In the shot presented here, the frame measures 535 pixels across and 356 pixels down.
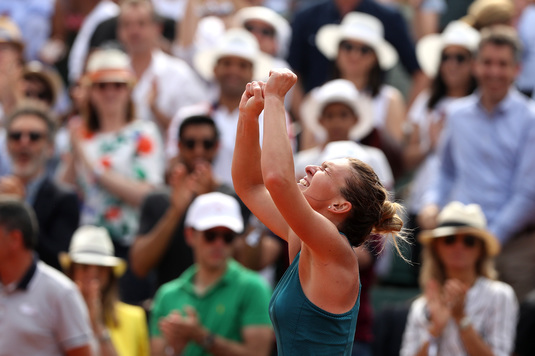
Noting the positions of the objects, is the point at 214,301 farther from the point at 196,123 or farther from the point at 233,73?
the point at 233,73

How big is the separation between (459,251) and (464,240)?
9 centimetres

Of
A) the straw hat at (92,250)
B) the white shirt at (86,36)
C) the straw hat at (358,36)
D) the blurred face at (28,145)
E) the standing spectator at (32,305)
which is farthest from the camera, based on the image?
the white shirt at (86,36)

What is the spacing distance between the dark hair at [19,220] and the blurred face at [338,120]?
2456 mm

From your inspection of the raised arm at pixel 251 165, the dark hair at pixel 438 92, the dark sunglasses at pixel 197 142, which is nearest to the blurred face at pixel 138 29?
the dark sunglasses at pixel 197 142

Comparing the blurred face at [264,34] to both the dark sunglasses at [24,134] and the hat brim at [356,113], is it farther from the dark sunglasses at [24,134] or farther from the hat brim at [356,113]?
the dark sunglasses at [24,134]

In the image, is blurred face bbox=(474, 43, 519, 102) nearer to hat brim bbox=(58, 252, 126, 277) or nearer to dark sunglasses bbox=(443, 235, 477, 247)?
dark sunglasses bbox=(443, 235, 477, 247)

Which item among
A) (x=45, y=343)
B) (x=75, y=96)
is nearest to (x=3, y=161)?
(x=75, y=96)

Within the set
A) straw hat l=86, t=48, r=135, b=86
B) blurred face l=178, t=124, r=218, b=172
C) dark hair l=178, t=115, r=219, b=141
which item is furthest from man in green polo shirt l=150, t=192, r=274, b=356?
straw hat l=86, t=48, r=135, b=86

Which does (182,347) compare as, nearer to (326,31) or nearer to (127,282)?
(127,282)

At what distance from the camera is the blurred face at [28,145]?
755 centimetres

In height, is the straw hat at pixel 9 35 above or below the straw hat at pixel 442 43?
below

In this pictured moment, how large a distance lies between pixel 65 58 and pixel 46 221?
4830 mm

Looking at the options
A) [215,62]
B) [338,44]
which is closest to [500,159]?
[338,44]

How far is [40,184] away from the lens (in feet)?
24.6
